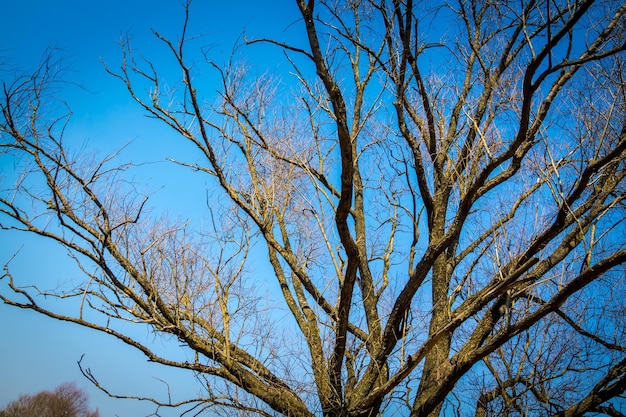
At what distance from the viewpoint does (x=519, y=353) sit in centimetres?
532

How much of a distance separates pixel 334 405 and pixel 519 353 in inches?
Result: 96.6

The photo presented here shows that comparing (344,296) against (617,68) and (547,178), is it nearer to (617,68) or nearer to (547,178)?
(547,178)

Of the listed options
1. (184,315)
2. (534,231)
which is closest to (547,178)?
(534,231)

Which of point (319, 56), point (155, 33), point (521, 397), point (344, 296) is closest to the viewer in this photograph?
point (319, 56)

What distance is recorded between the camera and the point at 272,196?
16.8 feet

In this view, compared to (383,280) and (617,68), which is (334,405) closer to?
(383,280)

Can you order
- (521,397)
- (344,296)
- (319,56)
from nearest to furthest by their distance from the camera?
(319,56) → (344,296) → (521,397)

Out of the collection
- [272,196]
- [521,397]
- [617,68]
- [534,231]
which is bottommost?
[521,397]

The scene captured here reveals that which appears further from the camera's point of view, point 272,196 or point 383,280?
point 383,280

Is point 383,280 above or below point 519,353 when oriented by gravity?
above

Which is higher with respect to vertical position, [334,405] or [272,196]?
[272,196]

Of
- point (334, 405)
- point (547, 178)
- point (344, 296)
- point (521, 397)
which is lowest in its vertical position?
point (334, 405)

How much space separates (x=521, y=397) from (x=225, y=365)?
312cm

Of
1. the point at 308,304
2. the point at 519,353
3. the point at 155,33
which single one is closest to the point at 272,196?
the point at 308,304
